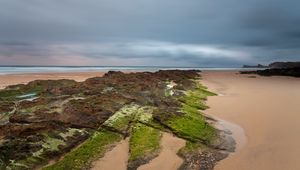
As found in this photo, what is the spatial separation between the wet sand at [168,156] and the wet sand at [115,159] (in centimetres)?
51

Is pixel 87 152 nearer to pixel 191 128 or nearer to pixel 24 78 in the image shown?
pixel 191 128

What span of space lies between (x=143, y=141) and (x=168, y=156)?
0.83 meters

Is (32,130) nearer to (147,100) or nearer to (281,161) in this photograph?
(147,100)

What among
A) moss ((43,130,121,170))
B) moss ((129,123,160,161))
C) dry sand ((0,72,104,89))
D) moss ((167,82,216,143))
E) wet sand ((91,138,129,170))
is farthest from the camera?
dry sand ((0,72,104,89))

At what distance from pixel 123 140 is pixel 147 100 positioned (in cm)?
382

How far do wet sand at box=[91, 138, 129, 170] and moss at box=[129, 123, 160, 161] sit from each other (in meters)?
0.18

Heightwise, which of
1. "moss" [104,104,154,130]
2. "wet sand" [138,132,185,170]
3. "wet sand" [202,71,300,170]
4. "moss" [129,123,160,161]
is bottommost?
"wet sand" [202,71,300,170]

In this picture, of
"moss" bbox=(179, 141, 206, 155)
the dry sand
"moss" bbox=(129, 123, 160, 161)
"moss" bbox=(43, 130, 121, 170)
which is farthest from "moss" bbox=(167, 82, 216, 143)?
the dry sand

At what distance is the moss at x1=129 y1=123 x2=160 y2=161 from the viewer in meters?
8.21

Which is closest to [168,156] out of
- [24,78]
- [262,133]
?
[262,133]

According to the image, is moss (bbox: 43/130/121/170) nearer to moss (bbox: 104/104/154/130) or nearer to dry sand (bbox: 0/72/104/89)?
moss (bbox: 104/104/154/130)

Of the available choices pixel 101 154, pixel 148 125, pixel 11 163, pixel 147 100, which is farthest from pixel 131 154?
pixel 147 100

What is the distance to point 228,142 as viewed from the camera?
10.1m

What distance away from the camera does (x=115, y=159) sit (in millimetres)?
7977
